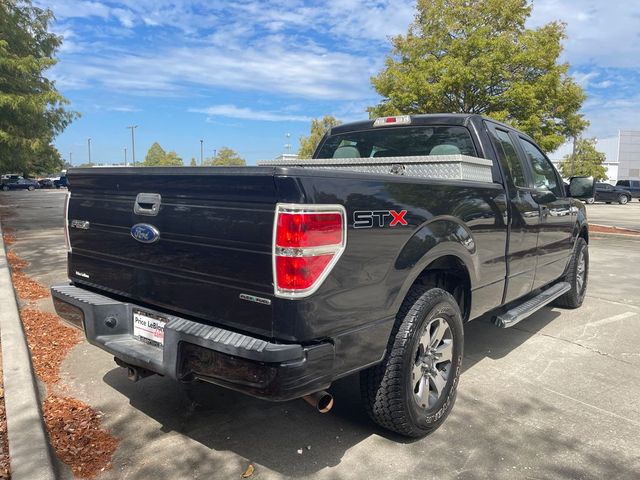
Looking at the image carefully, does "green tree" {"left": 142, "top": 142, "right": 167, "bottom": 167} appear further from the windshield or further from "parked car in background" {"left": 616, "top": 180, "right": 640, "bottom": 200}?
the windshield

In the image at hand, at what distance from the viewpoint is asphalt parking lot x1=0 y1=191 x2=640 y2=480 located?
2770mm

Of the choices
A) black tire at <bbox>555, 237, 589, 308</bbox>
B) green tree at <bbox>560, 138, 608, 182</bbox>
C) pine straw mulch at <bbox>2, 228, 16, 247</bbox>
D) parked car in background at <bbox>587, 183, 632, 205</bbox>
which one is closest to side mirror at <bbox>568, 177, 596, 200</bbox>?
black tire at <bbox>555, 237, 589, 308</bbox>

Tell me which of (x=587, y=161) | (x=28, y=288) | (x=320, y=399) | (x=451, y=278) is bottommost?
(x=28, y=288)

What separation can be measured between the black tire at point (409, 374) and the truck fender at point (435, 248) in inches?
5.9

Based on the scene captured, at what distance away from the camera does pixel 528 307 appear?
4.28 m

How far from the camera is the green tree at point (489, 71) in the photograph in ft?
44.6

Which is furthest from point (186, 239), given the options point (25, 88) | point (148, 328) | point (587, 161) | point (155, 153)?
point (155, 153)

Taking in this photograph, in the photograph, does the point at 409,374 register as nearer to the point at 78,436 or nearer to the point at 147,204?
the point at 147,204

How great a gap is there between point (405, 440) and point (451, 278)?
44.4 inches

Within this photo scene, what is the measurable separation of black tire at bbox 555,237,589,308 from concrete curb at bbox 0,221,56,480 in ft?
17.2

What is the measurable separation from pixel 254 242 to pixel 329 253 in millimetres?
339

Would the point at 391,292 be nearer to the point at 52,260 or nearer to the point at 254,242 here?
the point at 254,242

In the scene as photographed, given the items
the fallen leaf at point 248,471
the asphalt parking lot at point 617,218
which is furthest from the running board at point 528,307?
the asphalt parking lot at point 617,218

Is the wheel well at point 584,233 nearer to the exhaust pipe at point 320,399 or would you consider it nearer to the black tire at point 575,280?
the black tire at point 575,280
